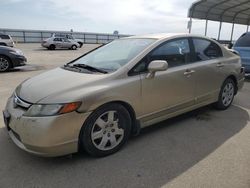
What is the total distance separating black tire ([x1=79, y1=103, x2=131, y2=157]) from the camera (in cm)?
313

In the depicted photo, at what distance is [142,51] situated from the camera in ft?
12.3

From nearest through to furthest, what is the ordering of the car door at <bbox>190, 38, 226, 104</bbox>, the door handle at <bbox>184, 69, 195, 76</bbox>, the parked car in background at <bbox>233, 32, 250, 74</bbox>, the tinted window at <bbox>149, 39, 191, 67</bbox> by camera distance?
the tinted window at <bbox>149, 39, 191, 67</bbox>, the door handle at <bbox>184, 69, 195, 76</bbox>, the car door at <bbox>190, 38, 226, 104</bbox>, the parked car in background at <bbox>233, 32, 250, 74</bbox>

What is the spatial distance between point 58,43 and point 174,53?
25017 mm

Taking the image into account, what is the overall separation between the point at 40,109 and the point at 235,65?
157 inches

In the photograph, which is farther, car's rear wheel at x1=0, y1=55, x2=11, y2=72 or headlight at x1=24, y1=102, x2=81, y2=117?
car's rear wheel at x1=0, y1=55, x2=11, y2=72

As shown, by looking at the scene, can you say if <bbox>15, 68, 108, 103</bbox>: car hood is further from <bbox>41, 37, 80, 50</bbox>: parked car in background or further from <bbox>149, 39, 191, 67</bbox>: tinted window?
<bbox>41, 37, 80, 50</bbox>: parked car in background

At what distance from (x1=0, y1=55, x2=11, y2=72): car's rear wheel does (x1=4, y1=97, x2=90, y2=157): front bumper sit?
7679mm

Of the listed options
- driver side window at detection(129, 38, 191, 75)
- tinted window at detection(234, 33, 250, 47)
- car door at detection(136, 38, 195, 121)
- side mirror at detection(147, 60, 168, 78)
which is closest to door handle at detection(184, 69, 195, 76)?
car door at detection(136, 38, 195, 121)

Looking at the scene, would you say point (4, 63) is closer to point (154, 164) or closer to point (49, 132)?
point (49, 132)

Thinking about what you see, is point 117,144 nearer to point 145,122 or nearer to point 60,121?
point 145,122

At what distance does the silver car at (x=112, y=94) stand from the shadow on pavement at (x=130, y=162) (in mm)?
218

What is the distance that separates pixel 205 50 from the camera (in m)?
4.75

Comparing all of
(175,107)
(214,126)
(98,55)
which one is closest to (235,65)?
(214,126)

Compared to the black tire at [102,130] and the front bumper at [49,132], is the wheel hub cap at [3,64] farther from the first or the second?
the black tire at [102,130]
